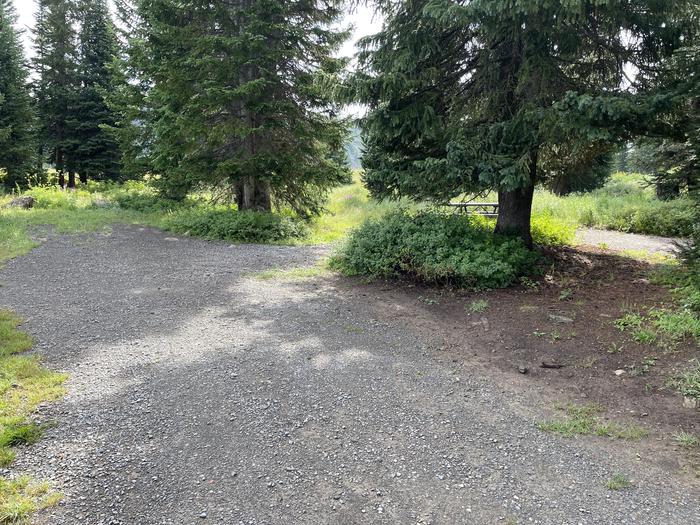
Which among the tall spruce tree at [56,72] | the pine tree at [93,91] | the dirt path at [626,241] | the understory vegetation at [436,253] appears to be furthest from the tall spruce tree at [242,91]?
the tall spruce tree at [56,72]

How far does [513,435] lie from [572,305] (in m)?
3.13

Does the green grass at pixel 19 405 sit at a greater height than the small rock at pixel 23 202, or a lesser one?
lesser

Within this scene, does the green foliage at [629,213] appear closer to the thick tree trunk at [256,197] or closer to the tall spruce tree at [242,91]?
the tall spruce tree at [242,91]

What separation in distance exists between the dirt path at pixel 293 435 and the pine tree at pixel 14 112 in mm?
17053

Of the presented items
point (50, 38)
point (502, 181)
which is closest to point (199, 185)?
point (502, 181)

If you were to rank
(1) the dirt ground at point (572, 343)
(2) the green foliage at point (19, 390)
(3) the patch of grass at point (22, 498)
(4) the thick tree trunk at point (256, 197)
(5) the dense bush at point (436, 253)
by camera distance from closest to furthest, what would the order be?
1. (3) the patch of grass at point (22, 498)
2. (2) the green foliage at point (19, 390)
3. (1) the dirt ground at point (572, 343)
4. (5) the dense bush at point (436, 253)
5. (4) the thick tree trunk at point (256, 197)

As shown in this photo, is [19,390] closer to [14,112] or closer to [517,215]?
[517,215]

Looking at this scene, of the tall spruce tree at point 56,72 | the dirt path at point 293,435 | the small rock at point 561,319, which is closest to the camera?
the dirt path at point 293,435

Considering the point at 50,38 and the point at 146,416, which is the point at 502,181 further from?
the point at 50,38

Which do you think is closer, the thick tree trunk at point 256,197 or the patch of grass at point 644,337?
the patch of grass at point 644,337

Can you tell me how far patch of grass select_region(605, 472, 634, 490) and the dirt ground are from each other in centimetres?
36

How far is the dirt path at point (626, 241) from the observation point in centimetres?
970

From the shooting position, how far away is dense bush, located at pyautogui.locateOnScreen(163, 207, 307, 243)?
35.9 feet

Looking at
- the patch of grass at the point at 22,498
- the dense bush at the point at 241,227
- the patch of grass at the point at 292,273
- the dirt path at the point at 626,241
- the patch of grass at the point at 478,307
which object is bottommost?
the patch of grass at the point at 22,498
